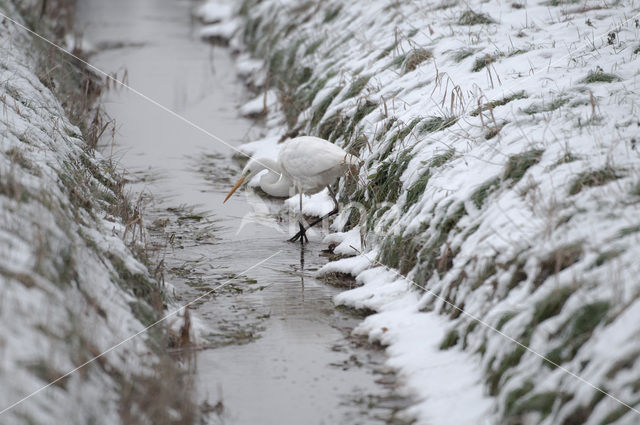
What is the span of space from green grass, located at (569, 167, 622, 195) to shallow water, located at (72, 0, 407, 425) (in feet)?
5.06

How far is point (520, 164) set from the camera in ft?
16.0

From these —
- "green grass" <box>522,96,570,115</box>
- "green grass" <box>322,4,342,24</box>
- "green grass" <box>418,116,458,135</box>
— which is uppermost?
"green grass" <box>322,4,342,24</box>

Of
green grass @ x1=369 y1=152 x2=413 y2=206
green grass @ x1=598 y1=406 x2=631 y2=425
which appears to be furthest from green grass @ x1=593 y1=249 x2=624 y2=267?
green grass @ x1=369 y1=152 x2=413 y2=206

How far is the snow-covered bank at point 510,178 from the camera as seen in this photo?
3521 millimetres

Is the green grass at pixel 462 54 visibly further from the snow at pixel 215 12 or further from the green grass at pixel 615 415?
the snow at pixel 215 12

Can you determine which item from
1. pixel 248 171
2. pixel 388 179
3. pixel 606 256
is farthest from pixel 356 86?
pixel 606 256

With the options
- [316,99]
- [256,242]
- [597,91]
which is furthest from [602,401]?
[316,99]

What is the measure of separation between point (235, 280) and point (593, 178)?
2.91m

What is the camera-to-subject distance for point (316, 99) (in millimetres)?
8891

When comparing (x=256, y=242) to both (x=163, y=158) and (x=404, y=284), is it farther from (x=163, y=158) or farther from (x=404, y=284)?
(x=163, y=158)

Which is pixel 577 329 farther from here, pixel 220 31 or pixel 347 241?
pixel 220 31

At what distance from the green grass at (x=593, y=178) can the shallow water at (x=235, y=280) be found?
1.54 m

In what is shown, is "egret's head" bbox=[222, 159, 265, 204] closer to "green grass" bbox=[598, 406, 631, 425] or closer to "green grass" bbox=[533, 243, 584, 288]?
"green grass" bbox=[533, 243, 584, 288]

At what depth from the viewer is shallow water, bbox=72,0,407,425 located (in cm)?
416
